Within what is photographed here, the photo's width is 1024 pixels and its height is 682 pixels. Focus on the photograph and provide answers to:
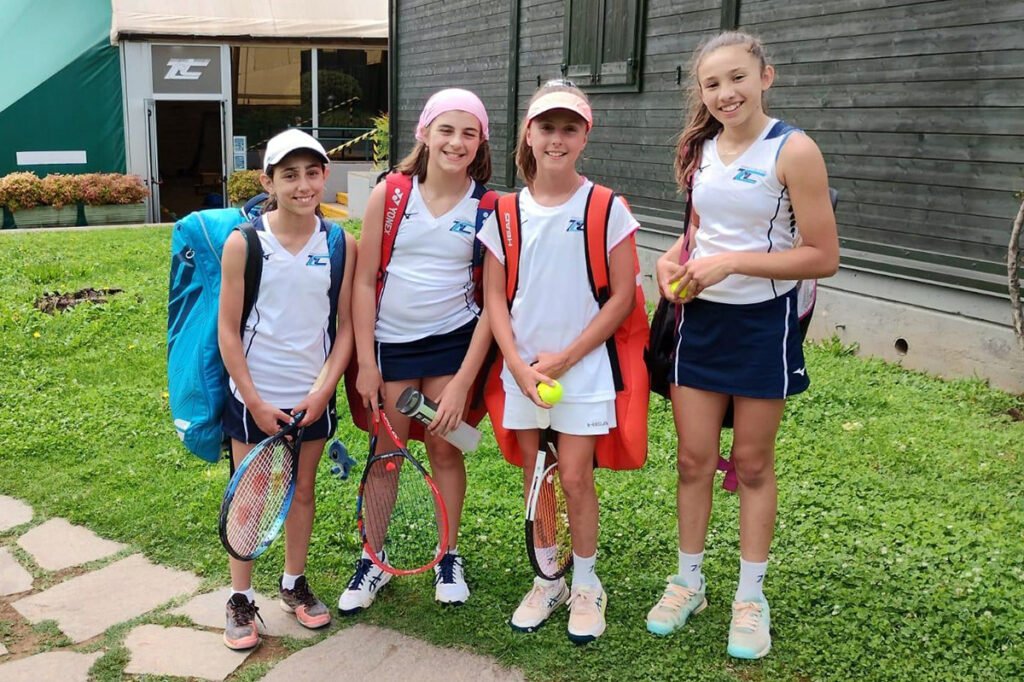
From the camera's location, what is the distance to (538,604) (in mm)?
3557

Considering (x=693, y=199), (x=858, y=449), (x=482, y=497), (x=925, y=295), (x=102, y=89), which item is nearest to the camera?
(x=693, y=199)

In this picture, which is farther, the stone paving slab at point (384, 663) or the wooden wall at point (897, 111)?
the wooden wall at point (897, 111)

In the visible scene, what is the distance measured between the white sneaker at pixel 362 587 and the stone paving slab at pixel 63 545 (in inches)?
51.4

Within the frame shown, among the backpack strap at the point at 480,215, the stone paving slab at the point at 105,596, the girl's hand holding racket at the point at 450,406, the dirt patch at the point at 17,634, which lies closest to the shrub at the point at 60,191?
the stone paving slab at the point at 105,596

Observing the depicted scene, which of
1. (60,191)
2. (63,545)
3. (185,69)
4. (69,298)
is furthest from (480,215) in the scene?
(185,69)

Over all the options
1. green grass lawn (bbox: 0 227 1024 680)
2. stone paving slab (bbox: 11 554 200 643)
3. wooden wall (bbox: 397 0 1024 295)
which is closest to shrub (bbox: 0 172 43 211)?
green grass lawn (bbox: 0 227 1024 680)

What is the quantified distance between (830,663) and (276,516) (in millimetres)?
2010

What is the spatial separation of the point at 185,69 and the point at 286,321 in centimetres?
1853

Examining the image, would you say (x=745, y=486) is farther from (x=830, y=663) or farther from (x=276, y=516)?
(x=276, y=516)

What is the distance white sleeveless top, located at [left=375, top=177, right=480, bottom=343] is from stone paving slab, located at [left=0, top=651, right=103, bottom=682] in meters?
1.55

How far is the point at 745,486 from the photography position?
328 centimetres

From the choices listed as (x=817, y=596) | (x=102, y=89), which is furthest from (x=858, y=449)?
(x=102, y=89)

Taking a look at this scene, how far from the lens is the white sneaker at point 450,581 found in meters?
3.67

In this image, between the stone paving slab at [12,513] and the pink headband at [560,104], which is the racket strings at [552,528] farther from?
the stone paving slab at [12,513]
